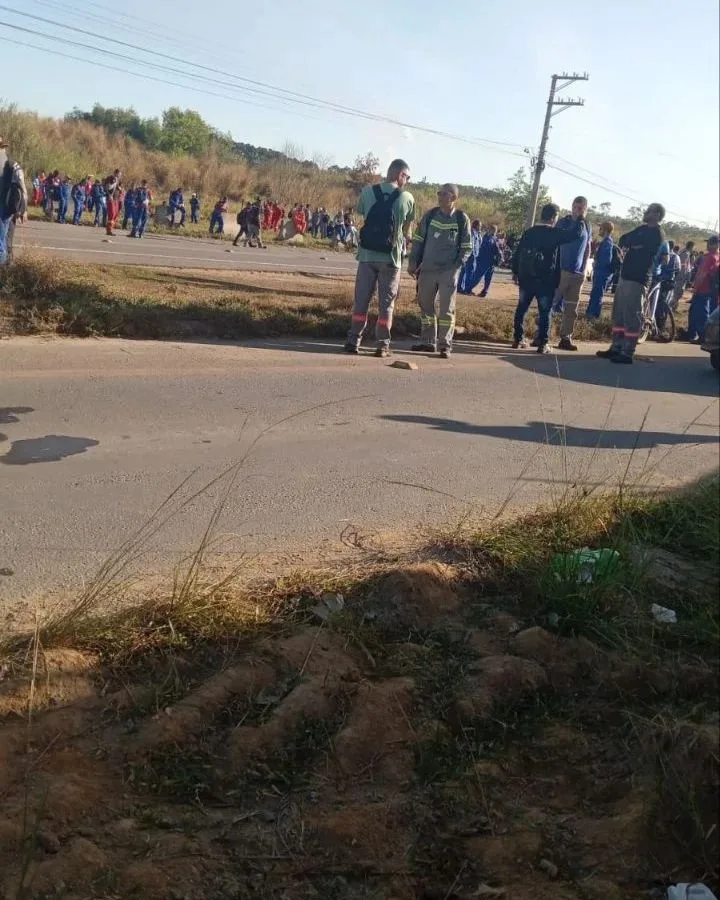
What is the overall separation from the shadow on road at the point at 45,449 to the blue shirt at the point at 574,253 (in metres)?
8.51

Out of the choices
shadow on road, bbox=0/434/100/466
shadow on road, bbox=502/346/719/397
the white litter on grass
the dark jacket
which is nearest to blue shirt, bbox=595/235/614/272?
shadow on road, bbox=502/346/719/397

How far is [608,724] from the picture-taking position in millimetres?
3283

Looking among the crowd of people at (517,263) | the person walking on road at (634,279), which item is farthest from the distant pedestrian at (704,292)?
the person walking on road at (634,279)

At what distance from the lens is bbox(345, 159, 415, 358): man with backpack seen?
30.4 feet

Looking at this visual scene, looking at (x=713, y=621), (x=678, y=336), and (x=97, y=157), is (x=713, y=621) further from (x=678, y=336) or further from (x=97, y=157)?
(x=97, y=157)

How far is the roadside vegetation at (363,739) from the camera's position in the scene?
240cm

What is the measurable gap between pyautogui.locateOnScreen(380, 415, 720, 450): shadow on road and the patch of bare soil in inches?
148

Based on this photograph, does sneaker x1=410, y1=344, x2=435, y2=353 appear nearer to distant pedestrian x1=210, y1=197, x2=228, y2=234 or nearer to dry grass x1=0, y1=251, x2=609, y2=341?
dry grass x1=0, y1=251, x2=609, y2=341

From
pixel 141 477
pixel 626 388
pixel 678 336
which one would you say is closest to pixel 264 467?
pixel 141 477

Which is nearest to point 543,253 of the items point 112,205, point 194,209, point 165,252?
point 165,252

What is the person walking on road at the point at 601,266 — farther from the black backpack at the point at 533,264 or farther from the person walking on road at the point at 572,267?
the black backpack at the point at 533,264

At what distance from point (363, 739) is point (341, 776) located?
0.57ft

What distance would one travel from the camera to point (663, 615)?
4004 mm

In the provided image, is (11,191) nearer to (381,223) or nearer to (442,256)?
(381,223)
